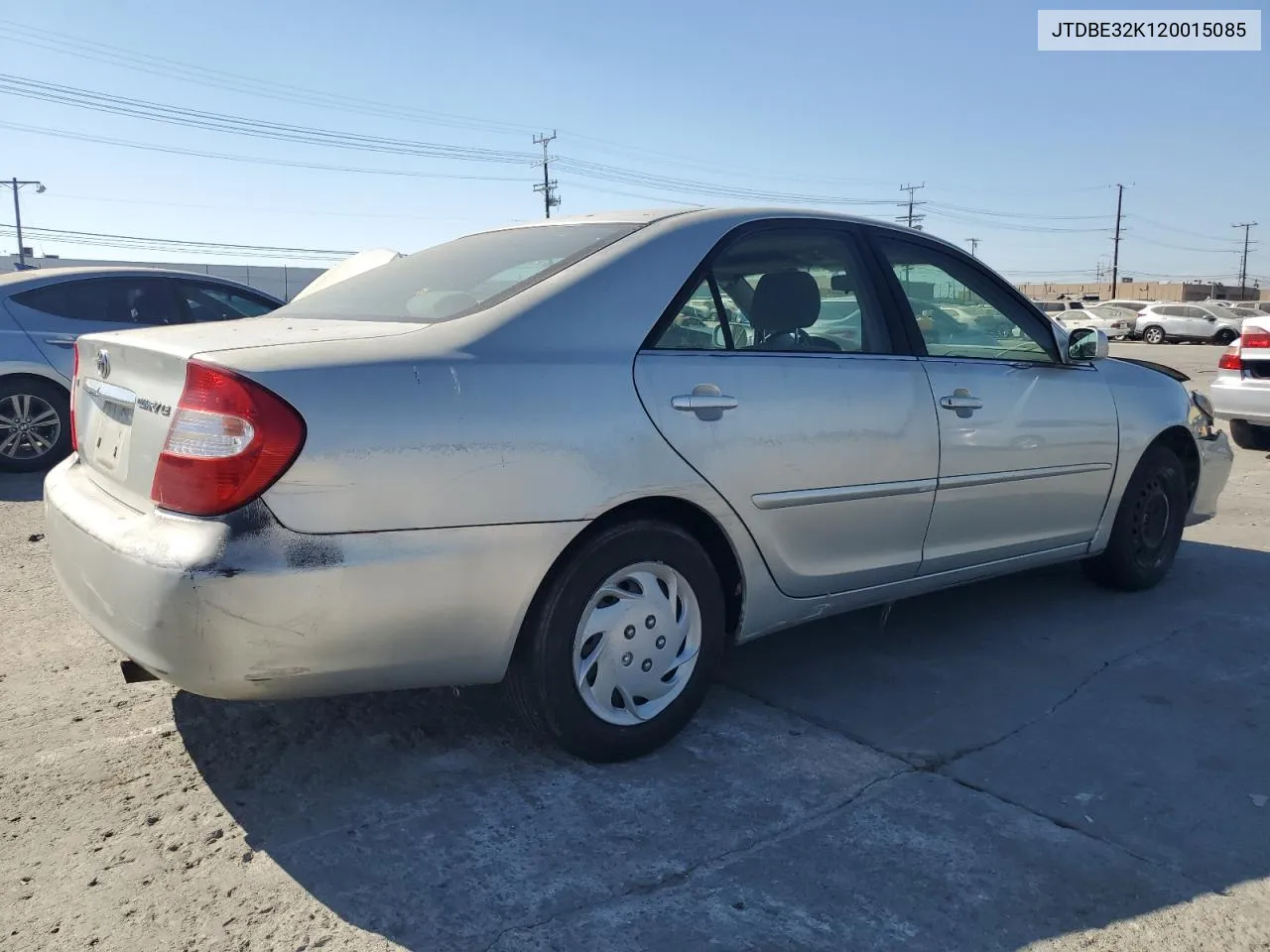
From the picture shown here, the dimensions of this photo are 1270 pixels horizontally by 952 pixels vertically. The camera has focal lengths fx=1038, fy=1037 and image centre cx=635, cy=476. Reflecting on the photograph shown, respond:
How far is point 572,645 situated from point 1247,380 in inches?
334

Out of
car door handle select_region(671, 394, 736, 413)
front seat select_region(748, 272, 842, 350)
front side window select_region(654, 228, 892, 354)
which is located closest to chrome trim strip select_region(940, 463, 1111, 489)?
front side window select_region(654, 228, 892, 354)

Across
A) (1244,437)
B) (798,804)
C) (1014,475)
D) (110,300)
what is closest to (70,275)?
(110,300)

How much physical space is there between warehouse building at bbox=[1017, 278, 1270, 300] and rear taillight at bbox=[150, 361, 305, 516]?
7735cm

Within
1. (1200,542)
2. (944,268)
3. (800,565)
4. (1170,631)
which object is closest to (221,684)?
(800,565)

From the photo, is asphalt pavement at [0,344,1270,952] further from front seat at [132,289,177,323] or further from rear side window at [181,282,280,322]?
rear side window at [181,282,280,322]

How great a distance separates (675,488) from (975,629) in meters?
2.01

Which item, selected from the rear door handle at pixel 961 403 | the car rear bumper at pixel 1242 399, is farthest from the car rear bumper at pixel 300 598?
the car rear bumper at pixel 1242 399

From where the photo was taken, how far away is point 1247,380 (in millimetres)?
9055

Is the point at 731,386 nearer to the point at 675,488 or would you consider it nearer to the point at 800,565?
the point at 675,488

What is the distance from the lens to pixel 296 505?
90.7 inches

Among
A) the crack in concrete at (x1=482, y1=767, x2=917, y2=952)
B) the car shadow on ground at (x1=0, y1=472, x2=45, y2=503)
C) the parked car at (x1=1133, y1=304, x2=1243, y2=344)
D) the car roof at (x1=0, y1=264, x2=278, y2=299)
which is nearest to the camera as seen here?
the crack in concrete at (x1=482, y1=767, x2=917, y2=952)

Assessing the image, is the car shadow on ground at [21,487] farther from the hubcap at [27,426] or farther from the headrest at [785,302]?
the headrest at [785,302]

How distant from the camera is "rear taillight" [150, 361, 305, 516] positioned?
7.52 feet

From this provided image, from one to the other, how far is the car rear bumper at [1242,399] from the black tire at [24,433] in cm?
935
